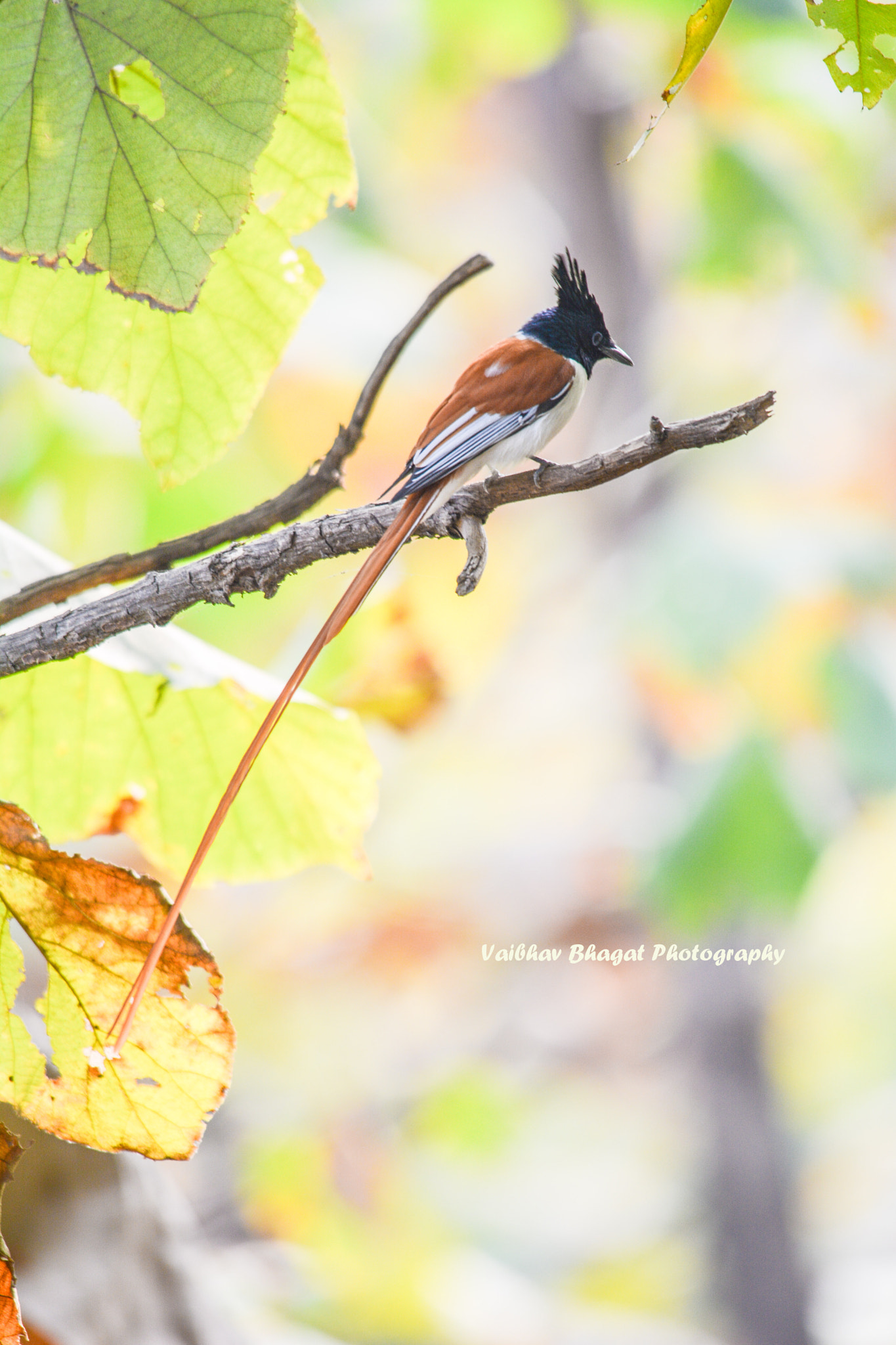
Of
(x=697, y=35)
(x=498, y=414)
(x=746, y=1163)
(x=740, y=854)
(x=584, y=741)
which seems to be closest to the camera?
(x=697, y=35)

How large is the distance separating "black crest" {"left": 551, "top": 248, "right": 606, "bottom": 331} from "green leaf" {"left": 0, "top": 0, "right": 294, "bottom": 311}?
154mm

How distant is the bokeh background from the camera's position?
1.31m

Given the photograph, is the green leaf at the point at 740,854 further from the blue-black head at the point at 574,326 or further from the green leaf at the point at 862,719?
the blue-black head at the point at 574,326

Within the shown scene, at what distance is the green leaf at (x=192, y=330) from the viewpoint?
322 millimetres

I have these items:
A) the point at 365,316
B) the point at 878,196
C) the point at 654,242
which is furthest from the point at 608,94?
the point at 365,316

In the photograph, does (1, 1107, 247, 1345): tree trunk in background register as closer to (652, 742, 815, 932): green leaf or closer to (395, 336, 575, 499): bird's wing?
(395, 336, 575, 499): bird's wing

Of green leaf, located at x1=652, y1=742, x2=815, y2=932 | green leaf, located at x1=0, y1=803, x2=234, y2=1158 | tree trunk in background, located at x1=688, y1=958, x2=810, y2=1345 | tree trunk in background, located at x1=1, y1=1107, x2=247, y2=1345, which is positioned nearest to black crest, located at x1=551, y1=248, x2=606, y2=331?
green leaf, located at x1=0, y1=803, x2=234, y2=1158

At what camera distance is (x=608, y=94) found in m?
1.98

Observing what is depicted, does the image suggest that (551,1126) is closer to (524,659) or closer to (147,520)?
(524,659)

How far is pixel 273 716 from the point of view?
0.25 meters

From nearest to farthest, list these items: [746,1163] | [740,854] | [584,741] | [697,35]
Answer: [697,35] < [740,854] < [746,1163] < [584,741]

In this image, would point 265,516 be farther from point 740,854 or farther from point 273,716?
point 740,854

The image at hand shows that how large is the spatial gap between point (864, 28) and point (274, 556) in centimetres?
19

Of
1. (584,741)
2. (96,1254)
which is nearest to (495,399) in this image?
(96,1254)
